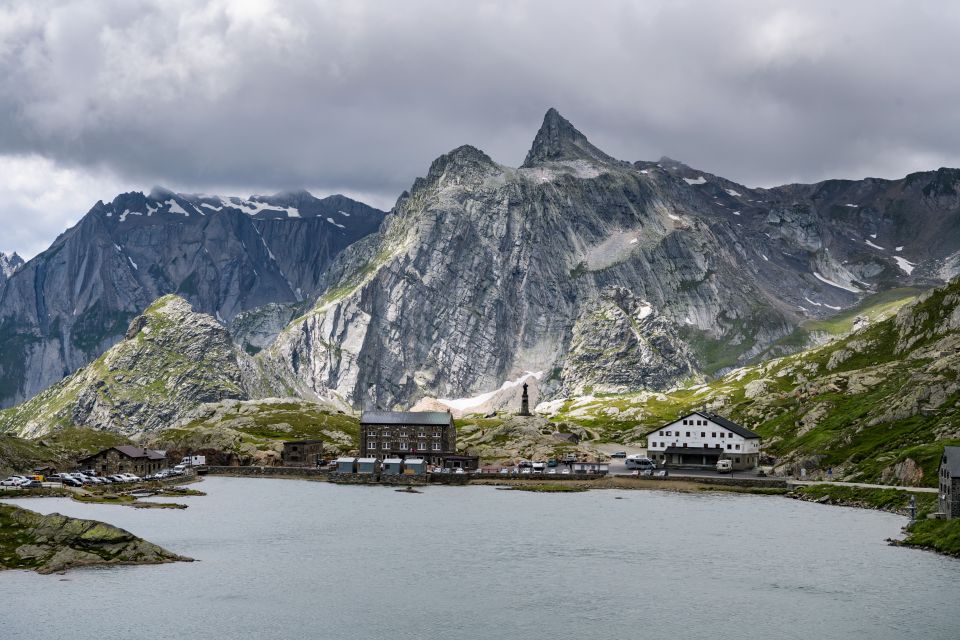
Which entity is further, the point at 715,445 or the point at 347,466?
the point at 715,445

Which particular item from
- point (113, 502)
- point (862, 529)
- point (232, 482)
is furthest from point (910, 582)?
point (232, 482)

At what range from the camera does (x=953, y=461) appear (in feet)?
340

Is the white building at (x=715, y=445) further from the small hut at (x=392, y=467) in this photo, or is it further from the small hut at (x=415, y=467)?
the small hut at (x=392, y=467)

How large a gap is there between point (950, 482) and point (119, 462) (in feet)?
461

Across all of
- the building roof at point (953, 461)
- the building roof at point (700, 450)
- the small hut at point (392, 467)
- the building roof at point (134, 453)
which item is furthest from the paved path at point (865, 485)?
the building roof at point (134, 453)

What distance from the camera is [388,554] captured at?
4006 inches

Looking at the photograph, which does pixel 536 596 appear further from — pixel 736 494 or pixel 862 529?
pixel 736 494

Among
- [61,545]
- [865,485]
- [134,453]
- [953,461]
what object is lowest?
[61,545]

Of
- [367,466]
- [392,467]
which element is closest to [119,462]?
[367,466]

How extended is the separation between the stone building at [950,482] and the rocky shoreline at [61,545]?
77.9 metres

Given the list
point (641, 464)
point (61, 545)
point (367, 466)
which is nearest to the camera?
point (61, 545)

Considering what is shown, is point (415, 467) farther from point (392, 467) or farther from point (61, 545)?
point (61, 545)

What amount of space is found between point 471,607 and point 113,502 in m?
76.0

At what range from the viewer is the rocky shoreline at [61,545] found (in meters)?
83.4
